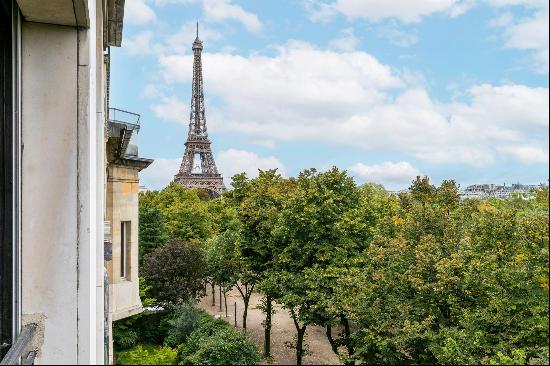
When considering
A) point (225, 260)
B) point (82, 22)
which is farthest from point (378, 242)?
point (82, 22)

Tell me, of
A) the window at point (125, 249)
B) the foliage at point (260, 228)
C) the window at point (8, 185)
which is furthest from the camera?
the foliage at point (260, 228)

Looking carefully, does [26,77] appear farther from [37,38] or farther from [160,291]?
[160,291]

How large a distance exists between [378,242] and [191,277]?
537 inches

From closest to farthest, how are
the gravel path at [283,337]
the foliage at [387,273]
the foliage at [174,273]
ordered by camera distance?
the foliage at [387,273], the gravel path at [283,337], the foliage at [174,273]

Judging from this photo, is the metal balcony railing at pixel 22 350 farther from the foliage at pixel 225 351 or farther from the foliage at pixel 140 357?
the foliage at pixel 225 351

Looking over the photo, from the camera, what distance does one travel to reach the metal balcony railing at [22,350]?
2.97 meters

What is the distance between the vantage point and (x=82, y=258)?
3344mm

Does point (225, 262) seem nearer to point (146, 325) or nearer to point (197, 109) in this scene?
point (146, 325)

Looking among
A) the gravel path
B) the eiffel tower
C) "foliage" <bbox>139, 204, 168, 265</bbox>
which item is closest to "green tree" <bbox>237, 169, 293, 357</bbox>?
the gravel path

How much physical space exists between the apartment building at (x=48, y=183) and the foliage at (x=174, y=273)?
74.5ft

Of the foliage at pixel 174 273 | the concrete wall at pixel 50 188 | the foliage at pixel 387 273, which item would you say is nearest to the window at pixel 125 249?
the foliage at pixel 387 273

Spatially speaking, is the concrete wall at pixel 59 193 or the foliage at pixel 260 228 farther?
the foliage at pixel 260 228

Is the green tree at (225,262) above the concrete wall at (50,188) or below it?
below

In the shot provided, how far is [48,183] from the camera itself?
11.4 feet
